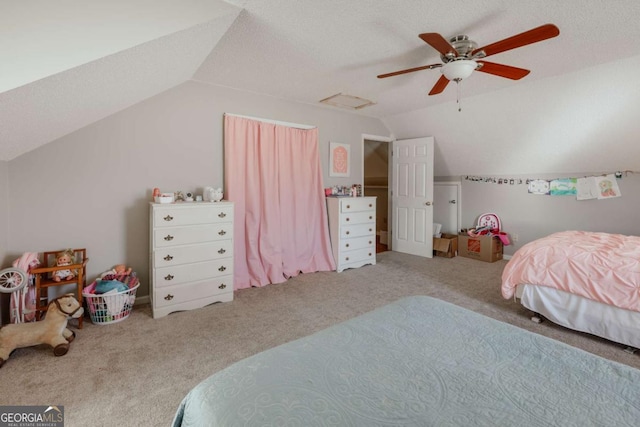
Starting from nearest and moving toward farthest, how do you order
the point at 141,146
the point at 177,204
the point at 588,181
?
the point at 177,204 < the point at 141,146 < the point at 588,181

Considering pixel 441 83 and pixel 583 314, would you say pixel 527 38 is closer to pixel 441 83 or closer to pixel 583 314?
pixel 441 83

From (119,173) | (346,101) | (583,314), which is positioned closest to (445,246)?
(583,314)

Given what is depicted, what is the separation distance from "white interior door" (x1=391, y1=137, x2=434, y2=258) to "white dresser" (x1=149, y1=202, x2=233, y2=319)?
3.12 m

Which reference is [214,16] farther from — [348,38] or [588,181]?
[588,181]

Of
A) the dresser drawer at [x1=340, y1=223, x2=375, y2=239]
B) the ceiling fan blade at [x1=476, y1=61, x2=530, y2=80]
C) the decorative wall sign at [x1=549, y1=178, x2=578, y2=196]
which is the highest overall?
the ceiling fan blade at [x1=476, y1=61, x2=530, y2=80]

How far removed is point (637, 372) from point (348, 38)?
2.42m

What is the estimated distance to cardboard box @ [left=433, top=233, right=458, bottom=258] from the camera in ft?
16.1

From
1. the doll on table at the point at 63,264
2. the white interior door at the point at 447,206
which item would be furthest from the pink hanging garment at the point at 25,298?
the white interior door at the point at 447,206

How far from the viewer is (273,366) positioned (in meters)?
0.97

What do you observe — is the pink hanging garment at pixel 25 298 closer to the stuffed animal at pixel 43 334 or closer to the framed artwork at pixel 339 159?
the stuffed animal at pixel 43 334

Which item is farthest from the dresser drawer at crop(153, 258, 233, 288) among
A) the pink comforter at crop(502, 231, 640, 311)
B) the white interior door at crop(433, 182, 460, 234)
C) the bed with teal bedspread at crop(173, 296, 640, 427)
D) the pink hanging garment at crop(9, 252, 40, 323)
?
the white interior door at crop(433, 182, 460, 234)

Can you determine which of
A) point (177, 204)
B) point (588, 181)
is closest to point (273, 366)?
point (177, 204)

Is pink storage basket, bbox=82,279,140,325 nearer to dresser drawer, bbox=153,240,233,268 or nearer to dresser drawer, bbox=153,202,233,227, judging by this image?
dresser drawer, bbox=153,240,233,268

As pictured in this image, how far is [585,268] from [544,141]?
2.35m
